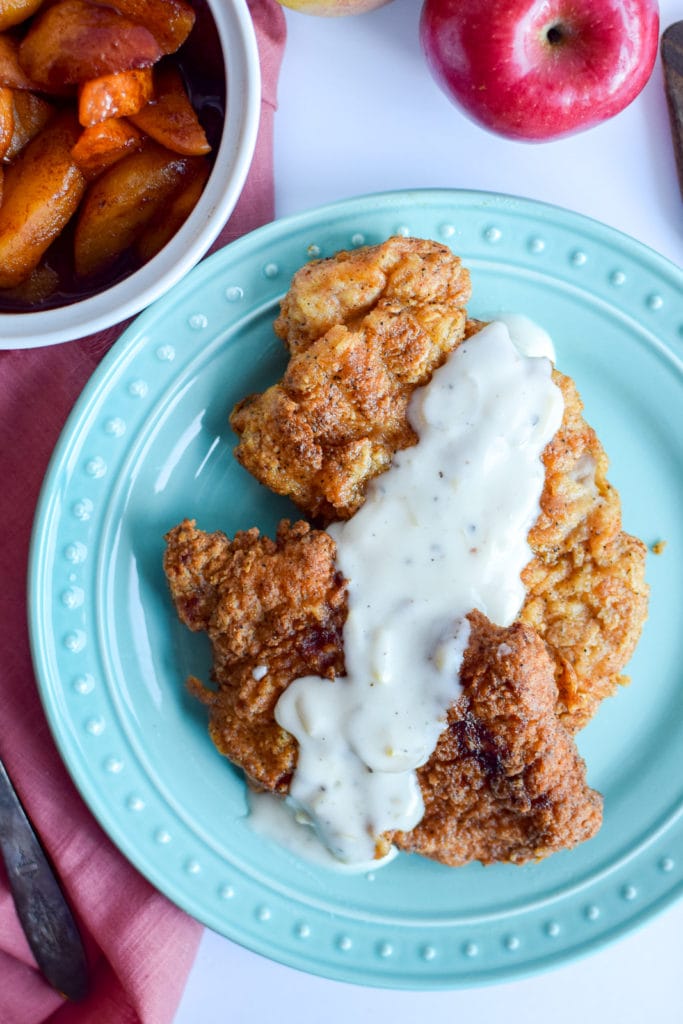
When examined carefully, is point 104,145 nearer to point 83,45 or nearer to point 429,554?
point 83,45

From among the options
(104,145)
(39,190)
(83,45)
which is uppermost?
(83,45)

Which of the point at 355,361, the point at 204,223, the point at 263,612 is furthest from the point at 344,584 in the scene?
A: the point at 204,223

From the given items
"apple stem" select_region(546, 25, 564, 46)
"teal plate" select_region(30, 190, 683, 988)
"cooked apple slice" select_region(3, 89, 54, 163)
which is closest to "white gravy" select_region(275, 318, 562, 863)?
"teal plate" select_region(30, 190, 683, 988)

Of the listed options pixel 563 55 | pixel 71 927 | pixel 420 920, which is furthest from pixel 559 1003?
pixel 563 55

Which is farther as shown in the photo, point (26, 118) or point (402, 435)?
point (402, 435)

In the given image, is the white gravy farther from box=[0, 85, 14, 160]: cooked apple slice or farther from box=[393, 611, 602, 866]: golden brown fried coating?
box=[0, 85, 14, 160]: cooked apple slice

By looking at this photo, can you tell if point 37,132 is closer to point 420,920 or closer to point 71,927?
point 71,927
